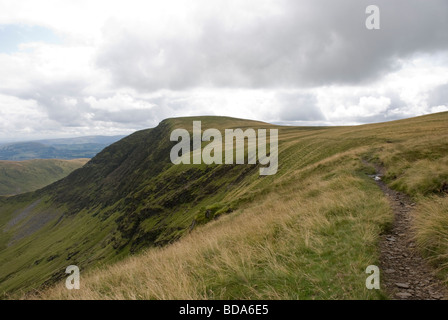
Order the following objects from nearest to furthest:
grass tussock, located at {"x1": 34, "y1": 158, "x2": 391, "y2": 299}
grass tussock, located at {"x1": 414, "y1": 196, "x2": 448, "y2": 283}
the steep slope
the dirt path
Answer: the dirt path
grass tussock, located at {"x1": 34, "y1": 158, "x2": 391, "y2": 299}
grass tussock, located at {"x1": 414, "y1": 196, "x2": 448, "y2": 283}
the steep slope

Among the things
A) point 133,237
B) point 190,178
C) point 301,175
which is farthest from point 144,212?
point 301,175

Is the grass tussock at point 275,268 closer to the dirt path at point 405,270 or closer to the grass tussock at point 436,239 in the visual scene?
the dirt path at point 405,270

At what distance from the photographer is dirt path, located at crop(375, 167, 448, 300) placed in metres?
4.74

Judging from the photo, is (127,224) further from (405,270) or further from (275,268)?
(405,270)

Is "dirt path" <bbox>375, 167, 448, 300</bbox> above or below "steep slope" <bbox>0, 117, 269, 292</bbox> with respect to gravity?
above

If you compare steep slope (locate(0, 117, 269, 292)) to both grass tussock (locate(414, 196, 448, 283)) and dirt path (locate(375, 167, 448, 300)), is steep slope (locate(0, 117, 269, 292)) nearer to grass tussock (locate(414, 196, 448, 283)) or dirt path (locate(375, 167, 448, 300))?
dirt path (locate(375, 167, 448, 300))

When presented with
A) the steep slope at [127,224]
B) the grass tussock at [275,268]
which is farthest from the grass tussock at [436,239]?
the steep slope at [127,224]

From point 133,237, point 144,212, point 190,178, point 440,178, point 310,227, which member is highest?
point 440,178

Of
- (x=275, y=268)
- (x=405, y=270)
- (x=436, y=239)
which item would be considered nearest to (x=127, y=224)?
(x=275, y=268)

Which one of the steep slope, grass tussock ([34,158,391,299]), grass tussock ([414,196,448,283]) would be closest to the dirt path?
grass tussock ([414,196,448,283])

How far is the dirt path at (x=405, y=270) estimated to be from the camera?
4742 millimetres

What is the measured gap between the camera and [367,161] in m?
24.7

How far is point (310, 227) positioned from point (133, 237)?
4396 inches
